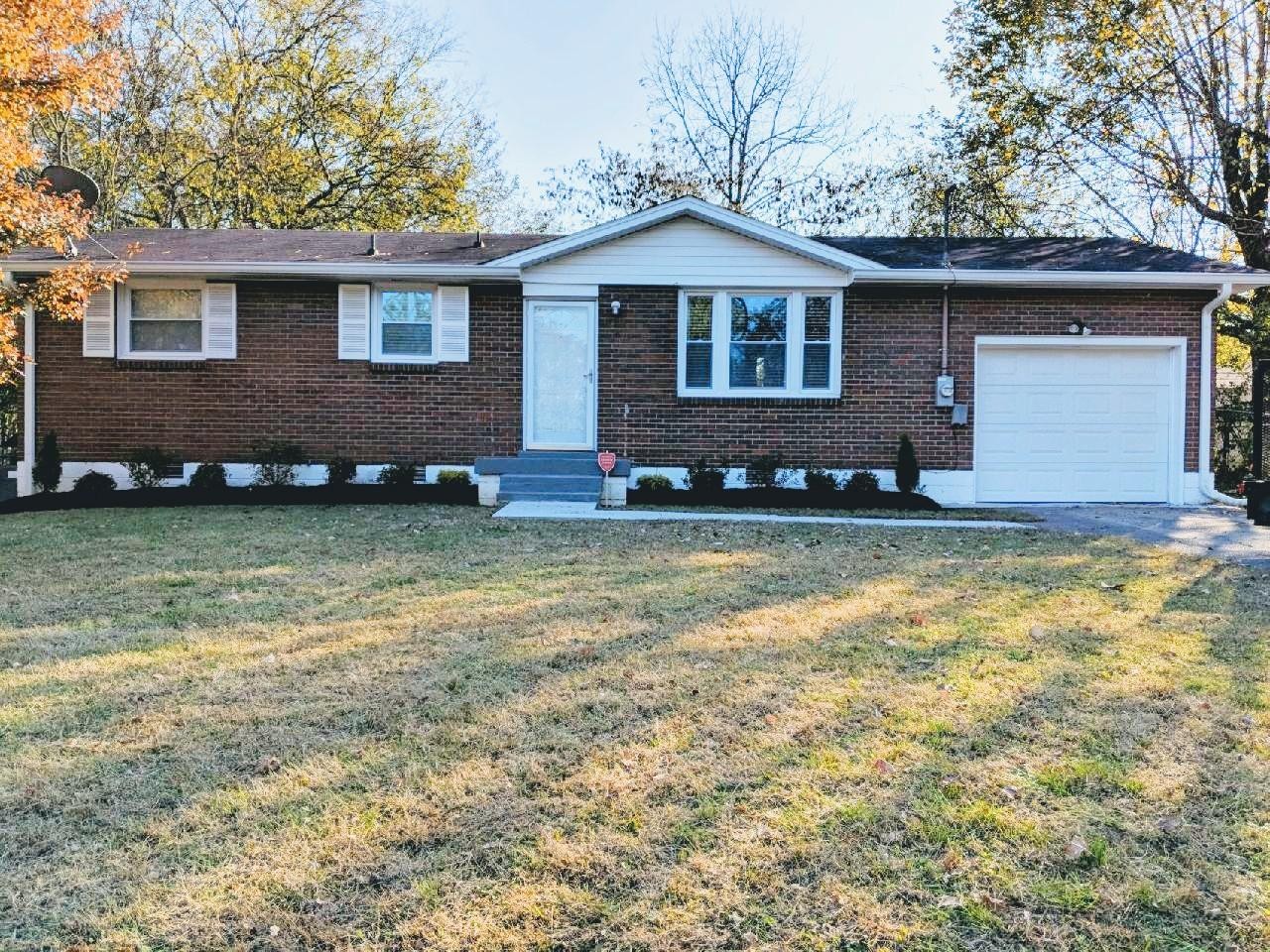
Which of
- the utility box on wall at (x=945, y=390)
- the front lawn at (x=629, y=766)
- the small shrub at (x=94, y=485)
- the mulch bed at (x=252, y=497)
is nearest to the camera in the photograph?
the front lawn at (x=629, y=766)

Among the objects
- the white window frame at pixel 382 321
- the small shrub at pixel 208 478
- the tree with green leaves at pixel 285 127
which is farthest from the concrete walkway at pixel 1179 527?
the tree with green leaves at pixel 285 127

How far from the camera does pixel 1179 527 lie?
9.48 metres

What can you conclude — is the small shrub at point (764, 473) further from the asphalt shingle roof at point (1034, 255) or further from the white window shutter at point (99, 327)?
the white window shutter at point (99, 327)

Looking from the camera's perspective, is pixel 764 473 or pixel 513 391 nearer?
pixel 764 473

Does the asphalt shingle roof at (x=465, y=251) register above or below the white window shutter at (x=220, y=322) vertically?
above

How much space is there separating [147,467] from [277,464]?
5.88 ft

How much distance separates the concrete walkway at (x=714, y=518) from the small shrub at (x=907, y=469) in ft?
6.22

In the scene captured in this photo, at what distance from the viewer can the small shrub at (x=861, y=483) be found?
1153 centimetres

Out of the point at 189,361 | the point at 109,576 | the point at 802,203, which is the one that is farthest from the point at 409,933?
the point at 802,203

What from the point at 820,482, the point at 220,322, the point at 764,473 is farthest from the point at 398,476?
the point at 820,482

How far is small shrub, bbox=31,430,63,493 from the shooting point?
451 inches

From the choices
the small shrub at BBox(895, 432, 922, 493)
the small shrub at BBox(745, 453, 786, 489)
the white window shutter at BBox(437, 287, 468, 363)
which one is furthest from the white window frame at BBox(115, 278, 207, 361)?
the small shrub at BBox(895, 432, 922, 493)

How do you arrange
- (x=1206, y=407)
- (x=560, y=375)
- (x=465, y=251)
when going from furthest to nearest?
(x=465, y=251)
(x=560, y=375)
(x=1206, y=407)

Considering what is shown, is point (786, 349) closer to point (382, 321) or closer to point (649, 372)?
point (649, 372)
